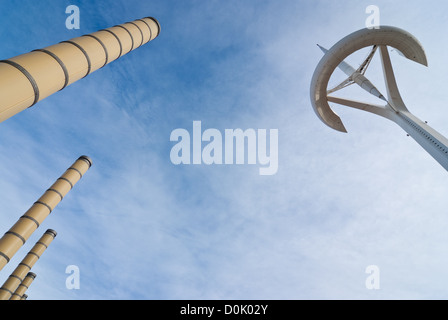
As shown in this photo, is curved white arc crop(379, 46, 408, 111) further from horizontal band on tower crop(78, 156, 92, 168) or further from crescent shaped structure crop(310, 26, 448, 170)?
horizontal band on tower crop(78, 156, 92, 168)

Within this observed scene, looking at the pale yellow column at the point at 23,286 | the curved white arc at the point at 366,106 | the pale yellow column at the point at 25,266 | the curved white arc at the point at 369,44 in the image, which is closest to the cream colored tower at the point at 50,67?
the curved white arc at the point at 369,44

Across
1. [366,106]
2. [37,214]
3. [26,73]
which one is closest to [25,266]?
[37,214]

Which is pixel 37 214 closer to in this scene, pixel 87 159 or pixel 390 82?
pixel 87 159

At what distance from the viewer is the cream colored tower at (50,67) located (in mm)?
4902

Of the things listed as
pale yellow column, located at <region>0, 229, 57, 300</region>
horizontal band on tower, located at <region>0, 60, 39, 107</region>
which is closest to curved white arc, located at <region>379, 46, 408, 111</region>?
horizontal band on tower, located at <region>0, 60, 39, 107</region>

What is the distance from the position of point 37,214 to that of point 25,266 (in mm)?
6593

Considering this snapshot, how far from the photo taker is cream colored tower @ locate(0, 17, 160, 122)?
4902 millimetres

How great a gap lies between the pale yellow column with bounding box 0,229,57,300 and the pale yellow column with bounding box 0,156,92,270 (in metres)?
4.99

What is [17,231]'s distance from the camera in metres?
12.8

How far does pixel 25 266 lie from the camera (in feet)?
56.3

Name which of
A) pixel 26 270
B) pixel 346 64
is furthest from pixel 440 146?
pixel 26 270
